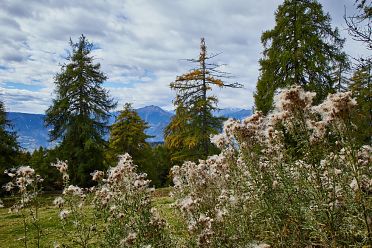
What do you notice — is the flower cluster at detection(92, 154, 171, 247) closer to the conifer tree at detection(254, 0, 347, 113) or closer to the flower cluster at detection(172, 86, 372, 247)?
the flower cluster at detection(172, 86, 372, 247)

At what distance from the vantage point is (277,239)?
391 centimetres

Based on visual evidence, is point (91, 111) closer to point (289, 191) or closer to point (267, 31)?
point (267, 31)

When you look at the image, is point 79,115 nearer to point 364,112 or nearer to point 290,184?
point 364,112

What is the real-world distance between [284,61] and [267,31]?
2.98 meters

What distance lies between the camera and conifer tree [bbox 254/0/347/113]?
20969mm

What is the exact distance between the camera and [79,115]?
3133 cm

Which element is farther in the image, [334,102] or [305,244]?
[305,244]

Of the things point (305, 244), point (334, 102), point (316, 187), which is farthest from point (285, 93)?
point (305, 244)

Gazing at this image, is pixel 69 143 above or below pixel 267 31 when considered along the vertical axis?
below

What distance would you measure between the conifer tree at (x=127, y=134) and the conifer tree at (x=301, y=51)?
1687 cm

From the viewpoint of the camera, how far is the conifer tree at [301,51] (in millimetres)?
20969

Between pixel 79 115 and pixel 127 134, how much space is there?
18.3 ft

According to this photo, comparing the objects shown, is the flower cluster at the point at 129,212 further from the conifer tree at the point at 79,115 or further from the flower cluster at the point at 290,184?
the conifer tree at the point at 79,115

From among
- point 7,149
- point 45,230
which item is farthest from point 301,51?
point 7,149
